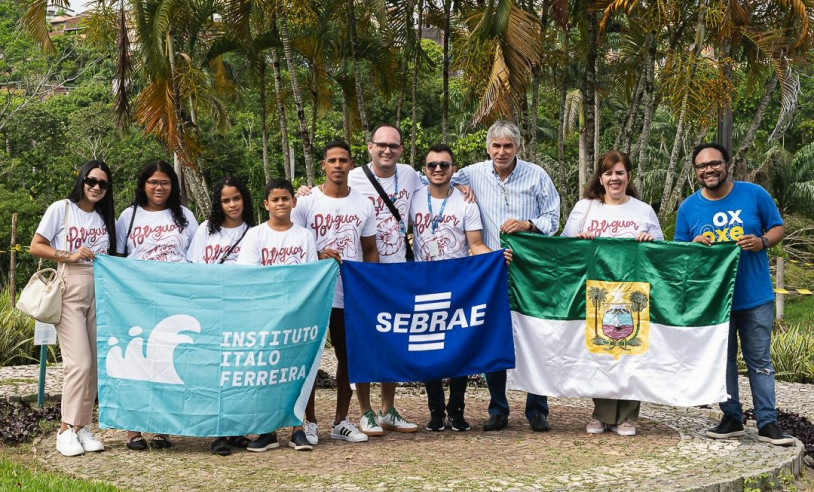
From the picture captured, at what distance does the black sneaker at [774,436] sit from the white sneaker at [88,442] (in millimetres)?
4834

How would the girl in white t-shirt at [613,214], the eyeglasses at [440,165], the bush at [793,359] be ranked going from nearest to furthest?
the eyeglasses at [440,165]
the girl in white t-shirt at [613,214]
the bush at [793,359]

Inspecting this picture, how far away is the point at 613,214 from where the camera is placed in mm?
7484

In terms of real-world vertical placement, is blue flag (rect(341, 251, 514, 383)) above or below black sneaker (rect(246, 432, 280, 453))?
above

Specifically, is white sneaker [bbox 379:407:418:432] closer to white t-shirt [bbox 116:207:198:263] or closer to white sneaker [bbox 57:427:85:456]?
white t-shirt [bbox 116:207:198:263]

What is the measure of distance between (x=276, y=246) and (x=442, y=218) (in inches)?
51.2

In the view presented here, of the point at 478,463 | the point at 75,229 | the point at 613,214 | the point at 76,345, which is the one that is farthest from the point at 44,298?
the point at 613,214

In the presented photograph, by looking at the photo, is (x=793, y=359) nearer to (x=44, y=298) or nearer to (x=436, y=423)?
(x=436, y=423)

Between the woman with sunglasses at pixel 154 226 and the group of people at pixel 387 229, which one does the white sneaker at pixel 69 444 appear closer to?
the group of people at pixel 387 229

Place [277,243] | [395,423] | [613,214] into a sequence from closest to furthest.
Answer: [277,243] < [613,214] < [395,423]

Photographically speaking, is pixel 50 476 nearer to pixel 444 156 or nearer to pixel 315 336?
pixel 315 336

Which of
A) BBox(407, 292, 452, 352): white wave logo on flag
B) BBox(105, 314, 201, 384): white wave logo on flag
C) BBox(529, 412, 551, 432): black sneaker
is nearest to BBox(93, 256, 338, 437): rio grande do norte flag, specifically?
BBox(105, 314, 201, 384): white wave logo on flag

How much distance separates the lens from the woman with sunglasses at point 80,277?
22.5 feet

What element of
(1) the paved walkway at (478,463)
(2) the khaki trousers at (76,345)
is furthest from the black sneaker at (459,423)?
(2) the khaki trousers at (76,345)

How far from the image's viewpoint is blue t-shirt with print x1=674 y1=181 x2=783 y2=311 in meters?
7.13
